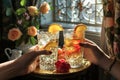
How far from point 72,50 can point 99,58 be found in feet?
0.53

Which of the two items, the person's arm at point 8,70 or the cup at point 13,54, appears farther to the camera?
the cup at point 13,54

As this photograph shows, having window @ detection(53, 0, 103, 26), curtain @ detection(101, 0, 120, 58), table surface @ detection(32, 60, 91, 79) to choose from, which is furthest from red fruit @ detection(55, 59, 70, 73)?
window @ detection(53, 0, 103, 26)

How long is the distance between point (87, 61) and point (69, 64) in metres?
0.19

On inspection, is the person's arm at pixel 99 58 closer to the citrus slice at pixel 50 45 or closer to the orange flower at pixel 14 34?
the citrus slice at pixel 50 45

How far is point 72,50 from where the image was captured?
5.02 ft

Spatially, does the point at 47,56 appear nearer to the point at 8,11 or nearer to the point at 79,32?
the point at 79,32

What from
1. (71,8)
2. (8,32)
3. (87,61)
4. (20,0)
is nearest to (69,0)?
(71,8)

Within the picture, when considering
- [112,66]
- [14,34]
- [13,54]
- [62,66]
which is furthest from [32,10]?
[112,66]

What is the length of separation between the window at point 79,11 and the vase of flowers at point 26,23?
426mm

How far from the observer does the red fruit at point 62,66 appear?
57.2 inches

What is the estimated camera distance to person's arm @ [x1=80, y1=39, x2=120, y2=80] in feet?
4.79

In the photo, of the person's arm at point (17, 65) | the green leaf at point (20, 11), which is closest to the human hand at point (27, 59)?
the person's arm at point (17, 65)

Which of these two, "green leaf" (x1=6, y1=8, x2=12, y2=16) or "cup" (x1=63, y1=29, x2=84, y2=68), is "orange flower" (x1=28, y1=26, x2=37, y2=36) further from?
"cup" (x1=63, y1=29, x2=84, y2=68)

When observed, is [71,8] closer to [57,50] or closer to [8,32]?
[8,32]
